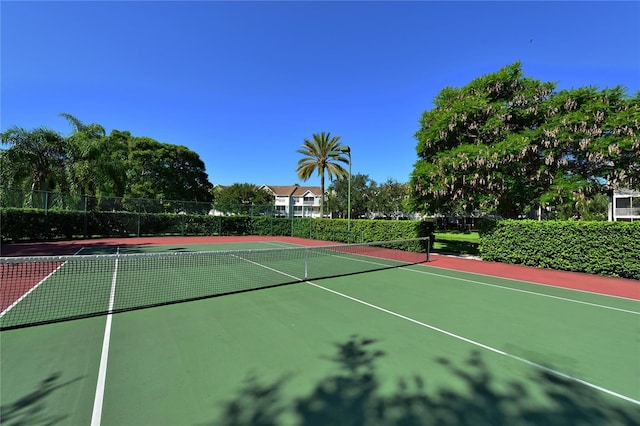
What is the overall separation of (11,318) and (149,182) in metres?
41.2

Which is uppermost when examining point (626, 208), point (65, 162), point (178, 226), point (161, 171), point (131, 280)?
point (161, 171)

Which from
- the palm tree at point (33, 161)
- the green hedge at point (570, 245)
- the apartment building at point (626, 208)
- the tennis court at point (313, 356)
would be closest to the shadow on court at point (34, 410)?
the tennis court at point (313, 356)

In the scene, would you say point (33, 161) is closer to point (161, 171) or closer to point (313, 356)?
point (161, 171)

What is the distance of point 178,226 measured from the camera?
29469 mm

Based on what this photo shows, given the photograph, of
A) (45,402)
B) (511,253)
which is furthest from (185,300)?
(511,253)

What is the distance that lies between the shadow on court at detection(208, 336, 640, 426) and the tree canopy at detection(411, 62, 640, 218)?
43.3ft

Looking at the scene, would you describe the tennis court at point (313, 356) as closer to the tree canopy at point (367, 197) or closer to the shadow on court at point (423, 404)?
the shadow on court at point (423, 404)

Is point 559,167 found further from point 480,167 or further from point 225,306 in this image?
point 225,306

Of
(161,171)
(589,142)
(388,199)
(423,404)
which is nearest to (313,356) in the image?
(423,404)

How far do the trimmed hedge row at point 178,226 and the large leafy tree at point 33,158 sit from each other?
12.2ft

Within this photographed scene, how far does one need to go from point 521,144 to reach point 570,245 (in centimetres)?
501

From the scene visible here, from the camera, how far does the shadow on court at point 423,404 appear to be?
3.19 m

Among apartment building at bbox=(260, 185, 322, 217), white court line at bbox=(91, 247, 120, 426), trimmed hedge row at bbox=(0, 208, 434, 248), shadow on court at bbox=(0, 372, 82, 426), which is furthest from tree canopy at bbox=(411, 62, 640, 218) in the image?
apartment building at bbox=(260, 185, 322, 217)

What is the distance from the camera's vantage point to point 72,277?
984cm
